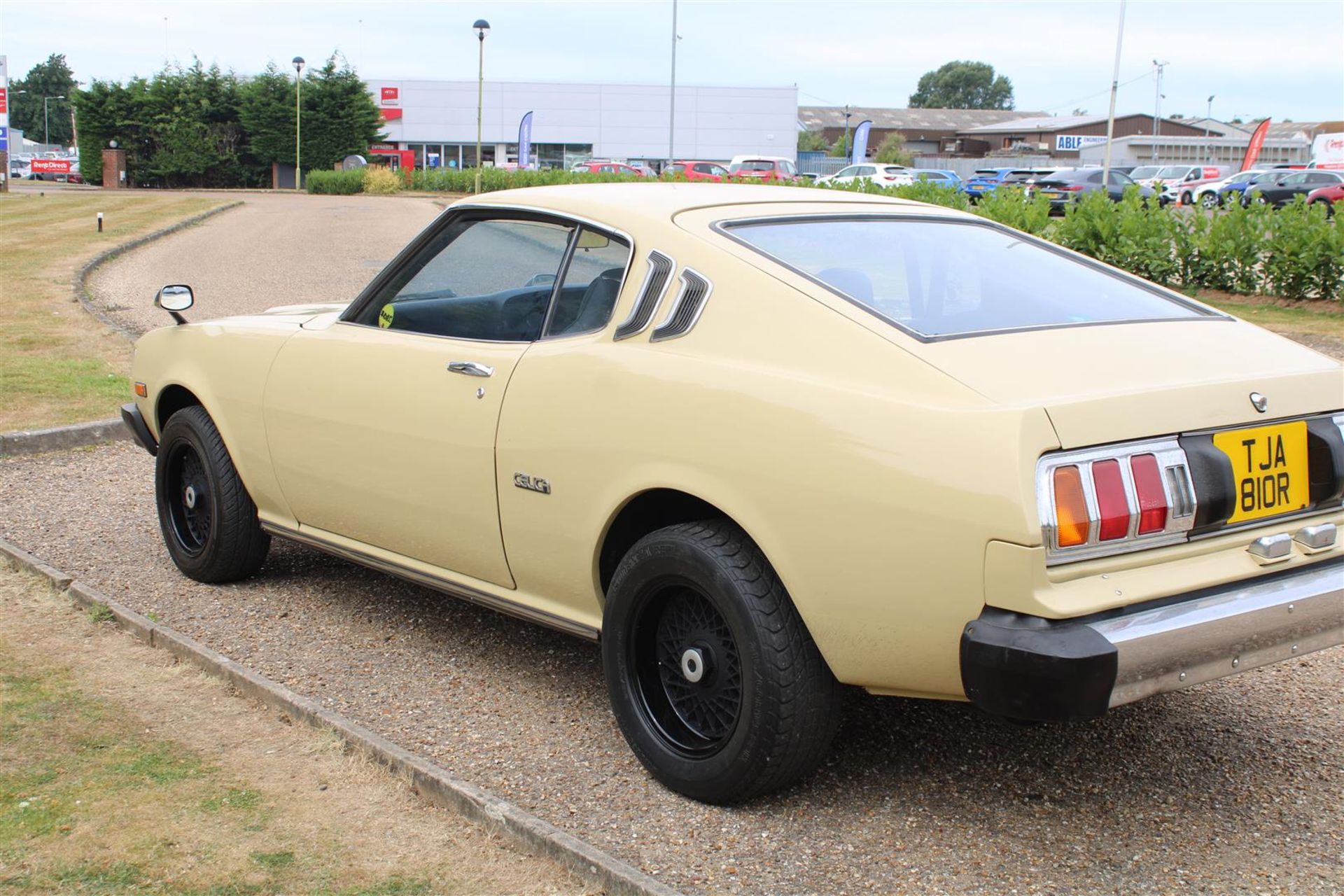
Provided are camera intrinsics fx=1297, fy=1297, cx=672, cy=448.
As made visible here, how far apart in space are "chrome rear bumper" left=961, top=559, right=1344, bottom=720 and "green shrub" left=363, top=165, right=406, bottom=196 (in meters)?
47.0

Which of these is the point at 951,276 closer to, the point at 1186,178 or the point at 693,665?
the point at 693,665

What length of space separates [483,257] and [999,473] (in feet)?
6.98

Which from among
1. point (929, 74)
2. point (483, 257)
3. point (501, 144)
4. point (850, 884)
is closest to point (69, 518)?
point (483, 257)

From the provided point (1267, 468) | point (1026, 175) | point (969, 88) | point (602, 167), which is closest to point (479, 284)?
point (1267, 468)

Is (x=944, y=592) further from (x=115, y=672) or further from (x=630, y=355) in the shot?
(x=115, y=672)

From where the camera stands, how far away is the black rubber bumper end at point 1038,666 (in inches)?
103

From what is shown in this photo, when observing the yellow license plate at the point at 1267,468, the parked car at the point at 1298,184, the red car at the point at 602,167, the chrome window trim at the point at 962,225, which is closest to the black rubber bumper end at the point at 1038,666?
the yellow license plate at the point at 1267,468

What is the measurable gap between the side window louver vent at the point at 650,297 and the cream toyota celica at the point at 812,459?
0.01 metres

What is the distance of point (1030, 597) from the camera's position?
8.61 feet

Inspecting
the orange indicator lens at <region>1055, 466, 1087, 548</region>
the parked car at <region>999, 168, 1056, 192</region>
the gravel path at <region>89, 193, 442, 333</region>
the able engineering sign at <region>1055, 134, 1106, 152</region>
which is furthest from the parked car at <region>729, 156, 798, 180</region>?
the able engineering sign at <region>1055, 134, 1106, 152</region>

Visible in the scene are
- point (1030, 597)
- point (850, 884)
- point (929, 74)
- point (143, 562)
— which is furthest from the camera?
point (929, 74)

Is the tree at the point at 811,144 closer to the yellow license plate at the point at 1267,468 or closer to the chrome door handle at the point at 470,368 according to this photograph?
the chrome door handle at the point at 470,368

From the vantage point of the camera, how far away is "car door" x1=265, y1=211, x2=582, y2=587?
12.5 ft

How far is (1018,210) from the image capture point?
632 inches
